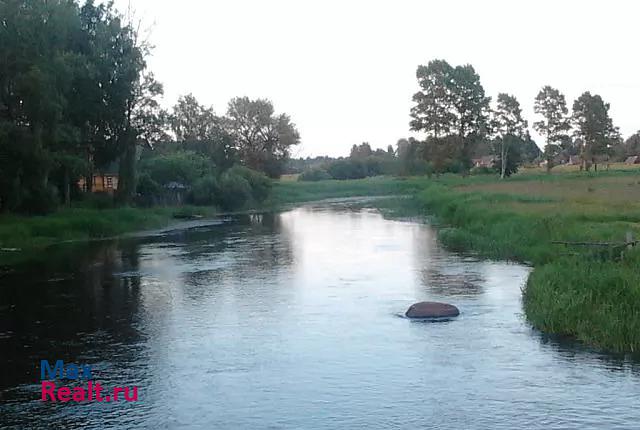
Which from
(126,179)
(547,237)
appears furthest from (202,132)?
(547,237)

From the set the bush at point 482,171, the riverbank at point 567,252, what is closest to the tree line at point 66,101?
the riverbank at point 567,252

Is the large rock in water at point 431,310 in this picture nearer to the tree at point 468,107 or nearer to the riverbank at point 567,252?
the riverbank at point 567,252

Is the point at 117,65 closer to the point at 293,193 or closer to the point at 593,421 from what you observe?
the point at 593,421

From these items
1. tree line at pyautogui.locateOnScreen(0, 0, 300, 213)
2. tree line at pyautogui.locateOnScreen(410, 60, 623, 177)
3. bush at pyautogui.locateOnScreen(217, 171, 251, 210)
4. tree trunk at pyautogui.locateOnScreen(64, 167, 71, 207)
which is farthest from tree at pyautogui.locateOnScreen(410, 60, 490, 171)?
tree trunk at pyautogui.locateOnScreen(64, 167, 71, 207)

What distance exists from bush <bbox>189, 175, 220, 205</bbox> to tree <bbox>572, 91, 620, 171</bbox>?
170 feet

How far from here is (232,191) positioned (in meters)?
64.4

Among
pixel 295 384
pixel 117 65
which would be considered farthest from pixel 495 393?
pixel 117 65

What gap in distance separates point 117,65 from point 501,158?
176 ft

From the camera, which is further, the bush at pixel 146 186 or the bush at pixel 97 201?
the bush at pixel 146 186

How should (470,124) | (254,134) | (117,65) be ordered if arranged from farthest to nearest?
(254,134)
(470,124)
(117,65)

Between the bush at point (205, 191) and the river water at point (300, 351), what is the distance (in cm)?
3488

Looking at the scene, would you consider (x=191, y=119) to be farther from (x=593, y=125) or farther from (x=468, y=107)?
(x=593, y=125)

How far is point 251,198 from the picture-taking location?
6975 cm

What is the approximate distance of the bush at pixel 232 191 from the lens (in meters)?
63.7
